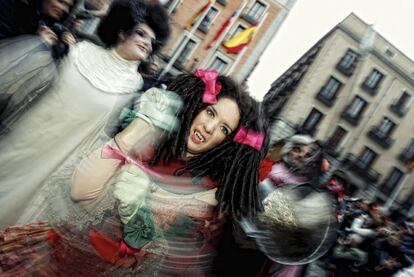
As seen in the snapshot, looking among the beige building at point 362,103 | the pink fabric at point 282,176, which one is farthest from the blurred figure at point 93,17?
the beige building at point 362,103

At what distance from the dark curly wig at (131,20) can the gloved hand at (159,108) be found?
2.36 ft

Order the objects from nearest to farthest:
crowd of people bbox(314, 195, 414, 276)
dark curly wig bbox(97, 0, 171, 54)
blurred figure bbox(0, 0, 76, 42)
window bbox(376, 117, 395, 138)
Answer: dark curly wig bbox(97, 0, 171, 54), blurred figure bbox(0, 0, 76, 42), crowd of people bbox(314, 195, 414, 276), window bbox(376, 117, 395, 138)

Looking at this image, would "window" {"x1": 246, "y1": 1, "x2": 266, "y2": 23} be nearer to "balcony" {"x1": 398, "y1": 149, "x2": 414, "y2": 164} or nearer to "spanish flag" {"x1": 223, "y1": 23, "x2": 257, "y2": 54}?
"spanish flag" {"x1": 223, "y1": 23, "x2": 257, "y2": 54}

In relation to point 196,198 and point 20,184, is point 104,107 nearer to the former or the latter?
point 20,184

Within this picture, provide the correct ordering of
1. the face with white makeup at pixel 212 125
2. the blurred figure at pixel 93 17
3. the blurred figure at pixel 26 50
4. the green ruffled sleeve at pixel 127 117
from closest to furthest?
the green ruffled sleeve at pixel 127 117 → the face with white makeup at pixel 212 125 → the blurred figure at pixel 26 50 → the blurred figure at pixel 93 17

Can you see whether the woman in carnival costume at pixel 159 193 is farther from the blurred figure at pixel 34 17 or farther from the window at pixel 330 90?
the window at pixel 330 90

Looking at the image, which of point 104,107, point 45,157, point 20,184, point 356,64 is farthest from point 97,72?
point 356,64

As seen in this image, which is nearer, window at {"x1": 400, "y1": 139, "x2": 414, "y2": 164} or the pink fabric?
the pink fabric

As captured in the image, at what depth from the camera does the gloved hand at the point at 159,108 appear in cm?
126

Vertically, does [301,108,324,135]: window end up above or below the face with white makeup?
above

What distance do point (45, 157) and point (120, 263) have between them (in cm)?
75

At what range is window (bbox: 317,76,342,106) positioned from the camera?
49.2 feet

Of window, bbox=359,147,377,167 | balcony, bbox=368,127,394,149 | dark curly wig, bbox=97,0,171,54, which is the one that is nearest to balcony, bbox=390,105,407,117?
balcony, bbox=368,127,394,149

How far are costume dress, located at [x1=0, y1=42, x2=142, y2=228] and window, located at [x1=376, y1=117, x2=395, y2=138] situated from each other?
15823mm
